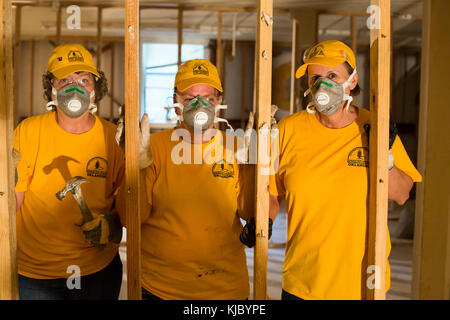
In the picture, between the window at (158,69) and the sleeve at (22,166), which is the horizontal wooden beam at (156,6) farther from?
the window at (158,69)

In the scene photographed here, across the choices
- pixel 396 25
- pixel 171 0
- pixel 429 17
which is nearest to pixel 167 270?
pixel 429 17

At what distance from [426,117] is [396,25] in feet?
20.2

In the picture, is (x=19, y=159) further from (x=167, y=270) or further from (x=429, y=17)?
(x=429, y=17)

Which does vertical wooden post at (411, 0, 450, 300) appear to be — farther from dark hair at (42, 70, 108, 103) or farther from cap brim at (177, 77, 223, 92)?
dark hair at (42, 70, 108, 103)

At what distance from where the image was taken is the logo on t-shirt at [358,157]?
67.6 inches

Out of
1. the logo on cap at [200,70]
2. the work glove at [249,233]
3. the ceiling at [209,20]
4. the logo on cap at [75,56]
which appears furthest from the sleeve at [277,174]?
the ceiling at [209,20]

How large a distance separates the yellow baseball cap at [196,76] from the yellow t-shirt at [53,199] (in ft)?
1.52

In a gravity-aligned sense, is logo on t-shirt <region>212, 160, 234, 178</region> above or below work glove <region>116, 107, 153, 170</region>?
below

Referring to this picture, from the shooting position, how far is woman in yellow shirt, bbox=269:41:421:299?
1692 mm

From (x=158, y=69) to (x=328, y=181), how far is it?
9.43 metres

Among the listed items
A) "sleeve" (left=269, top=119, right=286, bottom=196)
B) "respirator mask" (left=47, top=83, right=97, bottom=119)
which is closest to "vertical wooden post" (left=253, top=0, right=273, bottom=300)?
"sleeve" (left=269, top=119, right=286, bottom=196)

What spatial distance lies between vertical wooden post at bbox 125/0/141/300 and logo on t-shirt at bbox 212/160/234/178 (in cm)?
40

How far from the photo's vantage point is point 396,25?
8297mm
